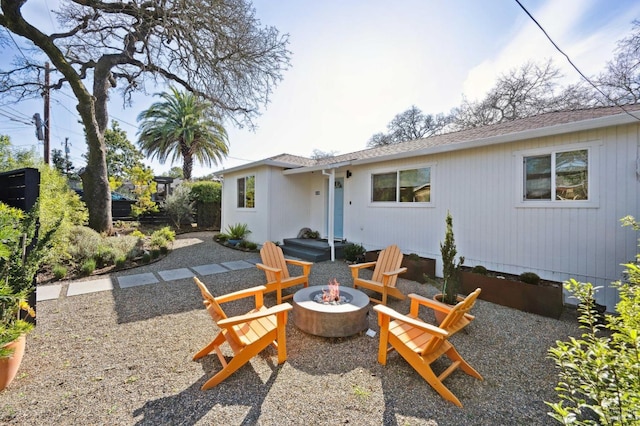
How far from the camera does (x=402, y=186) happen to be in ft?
22.9

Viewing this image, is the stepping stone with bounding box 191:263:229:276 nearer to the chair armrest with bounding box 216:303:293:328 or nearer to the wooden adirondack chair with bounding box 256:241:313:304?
the wooden adirondack chair with bounding box 256:241:313:304

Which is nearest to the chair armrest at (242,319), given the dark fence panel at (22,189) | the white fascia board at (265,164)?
the dark fence panel at (22,189)

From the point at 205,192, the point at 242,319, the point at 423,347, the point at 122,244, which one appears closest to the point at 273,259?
the point at 242,319

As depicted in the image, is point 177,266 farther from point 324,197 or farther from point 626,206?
point 626,206

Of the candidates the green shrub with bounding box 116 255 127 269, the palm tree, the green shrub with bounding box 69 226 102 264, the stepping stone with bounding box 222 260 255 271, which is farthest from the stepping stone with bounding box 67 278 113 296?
the palm tree

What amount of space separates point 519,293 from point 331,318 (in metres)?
3.27

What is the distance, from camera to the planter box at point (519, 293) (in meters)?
3.97

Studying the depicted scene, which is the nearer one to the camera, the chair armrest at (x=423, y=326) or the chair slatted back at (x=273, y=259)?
the chair armrest at (x=423, y=326)

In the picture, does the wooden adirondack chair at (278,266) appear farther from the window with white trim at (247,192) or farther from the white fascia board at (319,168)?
the window with white trim at (247,192)

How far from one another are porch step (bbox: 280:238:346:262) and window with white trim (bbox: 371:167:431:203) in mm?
1892

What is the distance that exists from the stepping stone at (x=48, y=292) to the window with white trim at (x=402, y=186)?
7210mm

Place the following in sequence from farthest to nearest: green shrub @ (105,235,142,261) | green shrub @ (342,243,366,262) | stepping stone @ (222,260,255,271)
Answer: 1. green shrub @ (342,243,366,262)
2. stepping stone @ (222,260,255,271)
3. green shrub @ (105,235,142,261)

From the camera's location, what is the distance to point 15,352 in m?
2.40

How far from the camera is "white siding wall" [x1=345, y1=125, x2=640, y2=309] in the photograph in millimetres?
4043
